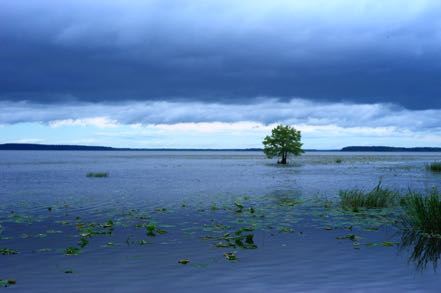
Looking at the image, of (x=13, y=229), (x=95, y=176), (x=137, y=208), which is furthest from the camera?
(x=95, y=176)

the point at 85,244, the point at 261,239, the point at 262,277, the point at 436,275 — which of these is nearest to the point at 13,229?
the point at 85,244

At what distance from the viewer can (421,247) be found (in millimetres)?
18250

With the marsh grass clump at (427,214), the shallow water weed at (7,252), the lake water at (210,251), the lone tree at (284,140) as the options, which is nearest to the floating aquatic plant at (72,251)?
the lake water at (210,251)

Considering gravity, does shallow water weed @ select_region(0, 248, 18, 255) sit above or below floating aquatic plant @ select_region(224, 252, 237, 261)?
below

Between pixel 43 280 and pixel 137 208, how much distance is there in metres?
18.5

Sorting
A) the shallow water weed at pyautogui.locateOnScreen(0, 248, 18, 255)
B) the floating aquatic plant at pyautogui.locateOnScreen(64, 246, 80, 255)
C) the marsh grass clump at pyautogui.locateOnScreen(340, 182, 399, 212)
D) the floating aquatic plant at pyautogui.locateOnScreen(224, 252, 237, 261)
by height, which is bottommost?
the shallow water weed at pyautogui.locateOnScreen(0, 248, 18, 255)

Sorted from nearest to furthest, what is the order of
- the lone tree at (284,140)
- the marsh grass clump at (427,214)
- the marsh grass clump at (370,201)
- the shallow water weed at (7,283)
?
1. the shallow water weed at (7,283)
2. the marsh grass clump at (427,214)
3. the marsh grass clump at (370,201)
4. the lone tree at (284,140)

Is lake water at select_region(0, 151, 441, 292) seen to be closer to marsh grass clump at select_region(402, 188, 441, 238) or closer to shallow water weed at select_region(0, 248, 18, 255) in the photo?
shallow water weed at select_region(0, 248, 18, 255)

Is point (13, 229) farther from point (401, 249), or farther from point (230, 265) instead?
point (401, 249)

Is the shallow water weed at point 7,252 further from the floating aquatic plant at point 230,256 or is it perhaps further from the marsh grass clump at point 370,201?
the marsh grass clump at point 370,201

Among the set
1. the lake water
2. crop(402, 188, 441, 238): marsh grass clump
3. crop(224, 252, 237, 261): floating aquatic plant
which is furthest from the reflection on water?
crop(224, 252, 237, 261): floating aquatic plant

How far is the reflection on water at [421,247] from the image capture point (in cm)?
1630

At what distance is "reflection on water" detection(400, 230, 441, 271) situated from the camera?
16.3 m

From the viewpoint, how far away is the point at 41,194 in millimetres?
44312
